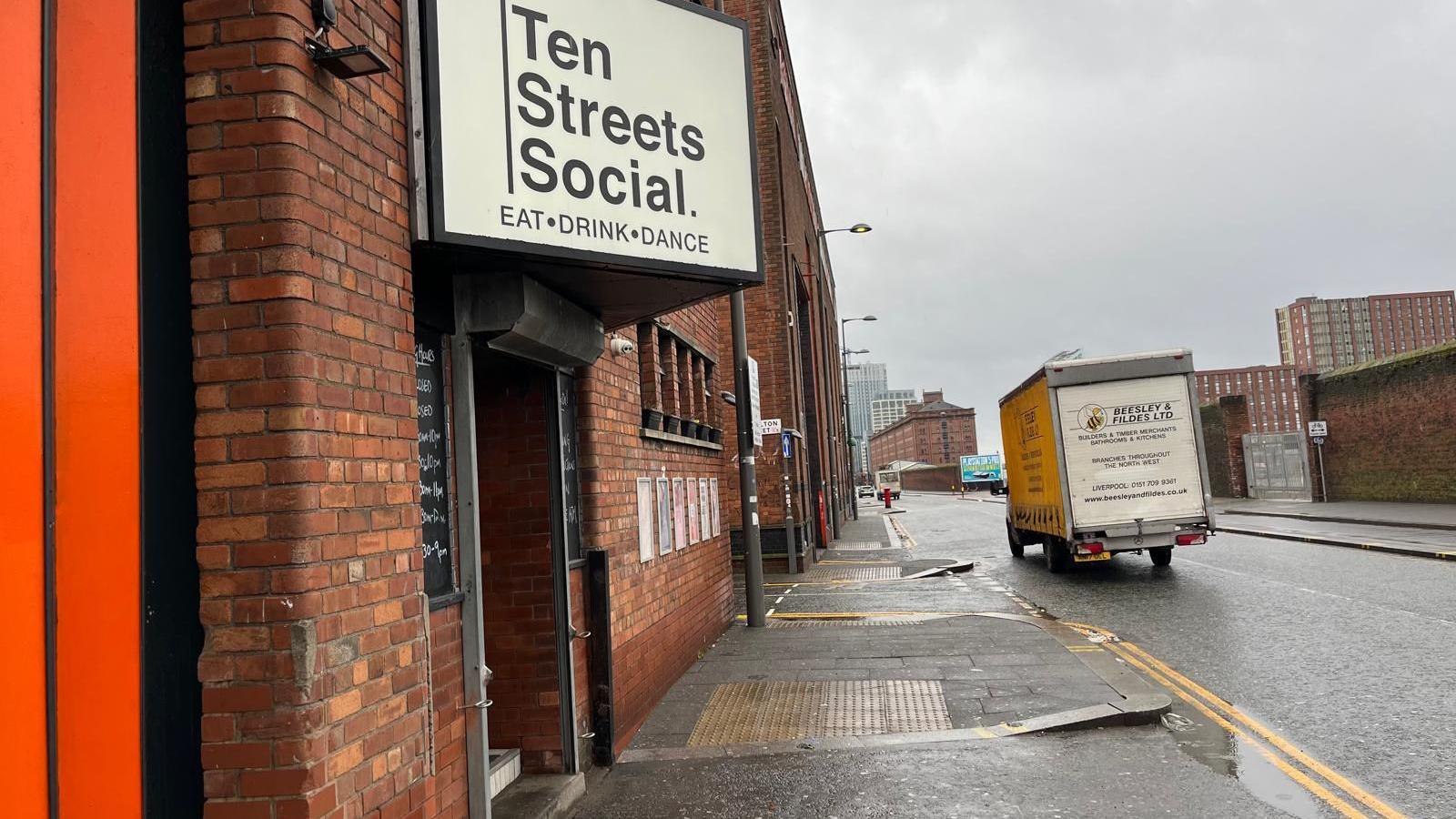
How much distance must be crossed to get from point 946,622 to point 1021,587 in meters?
4.58

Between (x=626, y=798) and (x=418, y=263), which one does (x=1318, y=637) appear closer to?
(x=626, y=798)

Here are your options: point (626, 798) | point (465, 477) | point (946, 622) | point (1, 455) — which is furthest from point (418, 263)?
point (946, 622)

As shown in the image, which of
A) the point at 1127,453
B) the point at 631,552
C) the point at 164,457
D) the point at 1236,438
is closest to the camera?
the point at 164,457

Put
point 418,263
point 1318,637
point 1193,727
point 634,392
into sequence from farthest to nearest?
1. point 1318,637
2. point 634,392
3. point 1193,727
4. point 418,263

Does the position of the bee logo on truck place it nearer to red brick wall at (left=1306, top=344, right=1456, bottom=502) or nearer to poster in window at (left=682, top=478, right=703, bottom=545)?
poster in window at (left=682, top=478, right=703, bottom=545)

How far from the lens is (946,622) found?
11156mm

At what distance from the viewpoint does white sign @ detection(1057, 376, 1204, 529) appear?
14.6 m

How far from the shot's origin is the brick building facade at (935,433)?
534 ft

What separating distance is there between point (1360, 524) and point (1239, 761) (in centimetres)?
2146

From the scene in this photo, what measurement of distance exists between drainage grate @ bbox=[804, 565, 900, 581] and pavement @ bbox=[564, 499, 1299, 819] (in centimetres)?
635

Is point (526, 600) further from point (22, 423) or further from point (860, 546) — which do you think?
point (860, 546)

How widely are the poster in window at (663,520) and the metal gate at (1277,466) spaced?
33.8 meters

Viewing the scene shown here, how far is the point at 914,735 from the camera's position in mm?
6293

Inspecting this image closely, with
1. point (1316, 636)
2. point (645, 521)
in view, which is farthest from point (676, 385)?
point (1316, 636)
